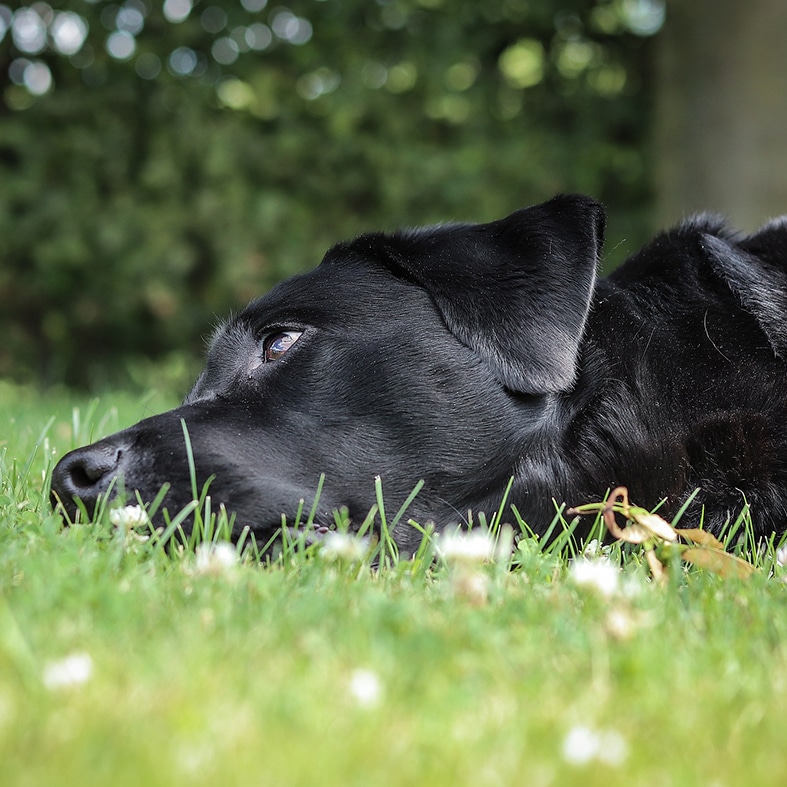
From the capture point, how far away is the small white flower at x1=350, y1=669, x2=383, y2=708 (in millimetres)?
1124

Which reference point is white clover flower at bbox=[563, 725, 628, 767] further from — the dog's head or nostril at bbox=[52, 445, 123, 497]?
nostril at bbox=[52, 445, 123, 497]

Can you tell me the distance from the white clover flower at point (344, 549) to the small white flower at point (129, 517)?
368mm

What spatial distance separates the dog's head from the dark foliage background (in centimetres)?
468

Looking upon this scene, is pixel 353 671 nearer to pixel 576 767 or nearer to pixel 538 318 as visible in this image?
pixel 576 767

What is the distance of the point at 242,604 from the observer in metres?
1.49

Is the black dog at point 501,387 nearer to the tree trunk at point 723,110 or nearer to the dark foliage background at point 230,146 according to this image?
the dark foliage background at point 230,146

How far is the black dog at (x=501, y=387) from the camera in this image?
7.53ft

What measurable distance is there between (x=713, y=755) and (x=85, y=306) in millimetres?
7077

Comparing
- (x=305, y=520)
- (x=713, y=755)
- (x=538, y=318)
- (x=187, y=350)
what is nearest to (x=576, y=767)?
(x=713, y=755)

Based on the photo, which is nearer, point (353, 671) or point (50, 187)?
point (353, 671)

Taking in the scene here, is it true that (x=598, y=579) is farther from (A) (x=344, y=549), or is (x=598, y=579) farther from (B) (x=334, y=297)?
(B) (x=334, y=297)

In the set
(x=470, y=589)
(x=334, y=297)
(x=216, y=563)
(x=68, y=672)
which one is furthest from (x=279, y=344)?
(x=68, y=672)

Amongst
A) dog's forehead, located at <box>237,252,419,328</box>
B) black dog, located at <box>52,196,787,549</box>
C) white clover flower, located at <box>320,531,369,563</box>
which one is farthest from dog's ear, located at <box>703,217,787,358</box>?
white clover flower, located at <box>320,531,369,563</box>

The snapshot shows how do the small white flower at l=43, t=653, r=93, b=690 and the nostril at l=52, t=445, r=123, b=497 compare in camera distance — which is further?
the nostril at l=52, t=445, r=123, b=497
